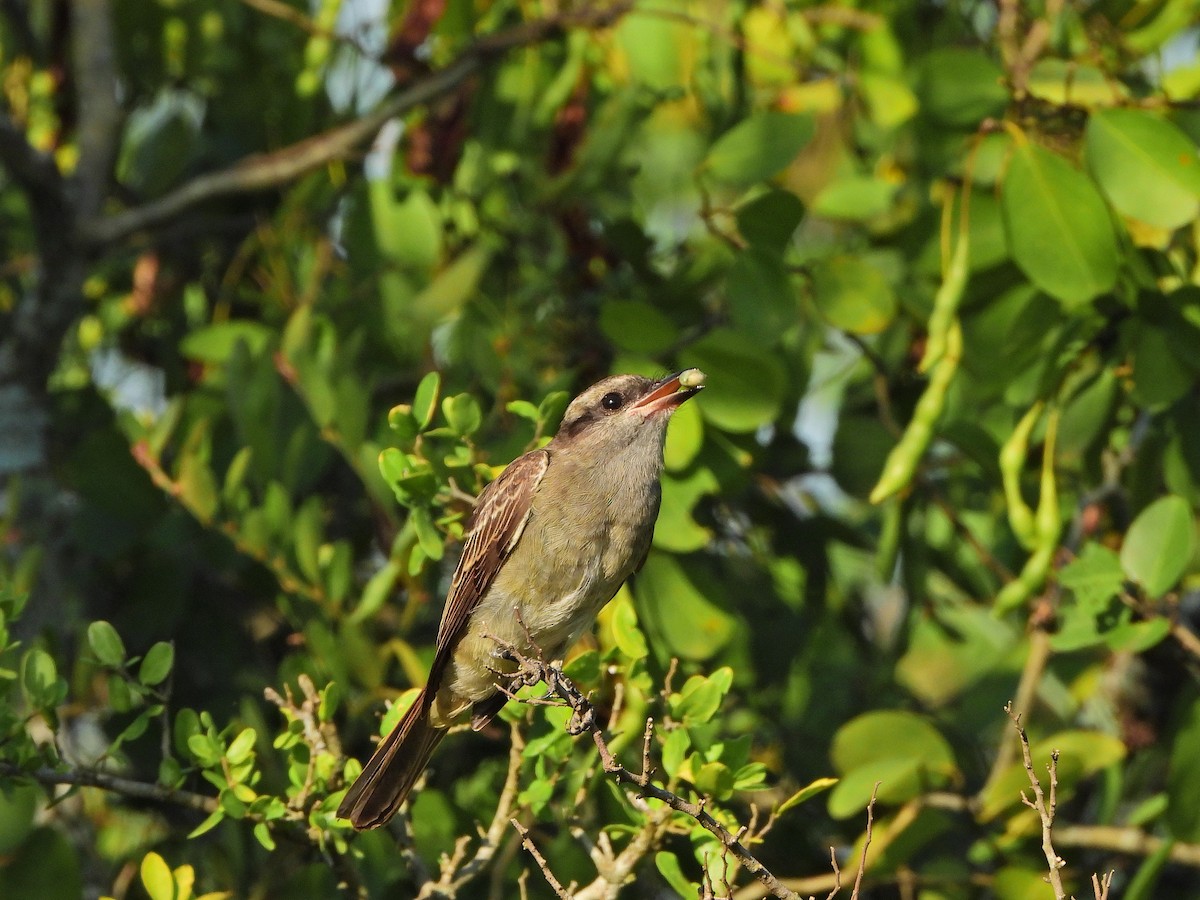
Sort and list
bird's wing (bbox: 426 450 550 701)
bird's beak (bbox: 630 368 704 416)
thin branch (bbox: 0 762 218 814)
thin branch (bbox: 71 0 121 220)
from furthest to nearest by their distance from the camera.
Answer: thin branch (bbox: 71 0 121 220) < bird's beak (bbox: 630 368 704 416) < bird's wing (bbox: 426 450 550 701) < thin branch (bbox: 0 762 218 814)

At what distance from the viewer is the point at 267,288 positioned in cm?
598

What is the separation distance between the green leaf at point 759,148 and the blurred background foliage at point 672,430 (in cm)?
1

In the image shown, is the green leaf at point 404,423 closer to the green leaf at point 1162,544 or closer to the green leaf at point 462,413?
the green leaf at point 462,413

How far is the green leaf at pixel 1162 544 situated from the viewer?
168 inches

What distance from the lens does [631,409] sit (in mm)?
4516

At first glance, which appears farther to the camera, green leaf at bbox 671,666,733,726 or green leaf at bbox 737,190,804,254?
green leaf at bbox 737,190,804,254

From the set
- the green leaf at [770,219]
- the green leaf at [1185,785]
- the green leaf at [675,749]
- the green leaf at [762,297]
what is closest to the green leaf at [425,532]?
the green leaf at [675,749]

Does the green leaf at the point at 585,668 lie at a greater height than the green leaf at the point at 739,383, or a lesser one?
lesser

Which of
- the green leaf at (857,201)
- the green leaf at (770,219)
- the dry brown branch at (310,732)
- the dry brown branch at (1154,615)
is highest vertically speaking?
the green leaf at (770,219)

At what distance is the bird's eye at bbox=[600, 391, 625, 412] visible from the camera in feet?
15.1

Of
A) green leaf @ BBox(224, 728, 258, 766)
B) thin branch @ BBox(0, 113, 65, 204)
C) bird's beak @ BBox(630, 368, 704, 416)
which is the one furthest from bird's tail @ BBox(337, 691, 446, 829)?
thin branch @ BBox(0, 113, 65, 204)

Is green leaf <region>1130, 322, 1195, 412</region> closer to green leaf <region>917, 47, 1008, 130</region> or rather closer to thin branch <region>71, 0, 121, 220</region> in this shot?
green leaf <region>917, 47, 1008, 130</region>

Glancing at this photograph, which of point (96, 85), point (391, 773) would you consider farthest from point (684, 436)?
point (96, 85)

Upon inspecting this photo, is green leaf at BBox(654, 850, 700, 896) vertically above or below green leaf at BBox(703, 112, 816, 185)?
below
